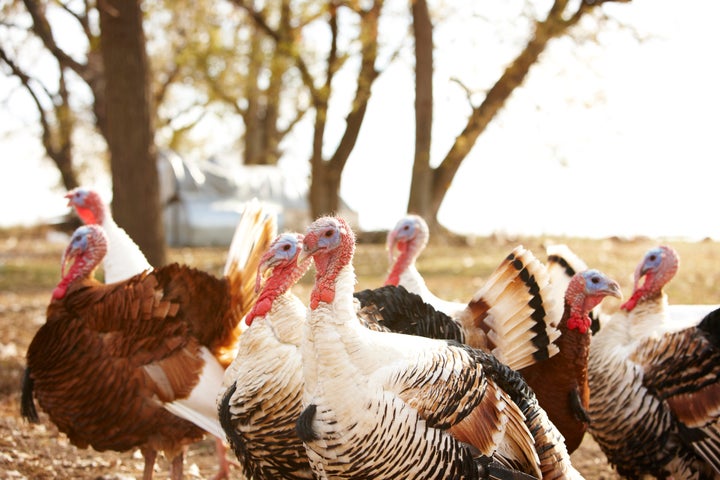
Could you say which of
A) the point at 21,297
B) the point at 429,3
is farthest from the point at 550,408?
the point at 429,3

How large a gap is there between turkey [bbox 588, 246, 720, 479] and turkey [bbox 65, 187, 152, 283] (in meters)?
2.70

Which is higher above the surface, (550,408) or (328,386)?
(328,386)

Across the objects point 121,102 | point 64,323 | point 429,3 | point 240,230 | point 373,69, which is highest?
point 429,3

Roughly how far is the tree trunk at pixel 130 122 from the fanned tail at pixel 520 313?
4.46 meters

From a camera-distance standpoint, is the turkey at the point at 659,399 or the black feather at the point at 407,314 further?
the turkey at the point at 659,399

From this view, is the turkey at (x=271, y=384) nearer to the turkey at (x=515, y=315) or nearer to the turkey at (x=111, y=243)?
the turkey at (x=515, y=315)

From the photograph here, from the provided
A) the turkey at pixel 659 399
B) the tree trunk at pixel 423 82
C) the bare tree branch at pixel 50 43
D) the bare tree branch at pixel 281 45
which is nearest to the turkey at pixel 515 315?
the turkey at pixel 659 399

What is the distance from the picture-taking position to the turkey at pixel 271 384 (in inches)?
124

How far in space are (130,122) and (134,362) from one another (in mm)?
3874

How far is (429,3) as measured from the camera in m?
13.4

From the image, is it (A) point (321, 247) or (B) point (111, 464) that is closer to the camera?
(A) point (321, 247)

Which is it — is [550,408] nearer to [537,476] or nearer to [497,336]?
[497,336]

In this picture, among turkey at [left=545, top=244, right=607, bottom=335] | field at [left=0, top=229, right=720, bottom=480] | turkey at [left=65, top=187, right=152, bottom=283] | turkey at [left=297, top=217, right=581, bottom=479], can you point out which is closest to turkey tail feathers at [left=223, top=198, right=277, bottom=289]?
turkey at [left=65, top=187, right=152, bottom=283]

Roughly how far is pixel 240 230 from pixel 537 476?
2.25 meters
